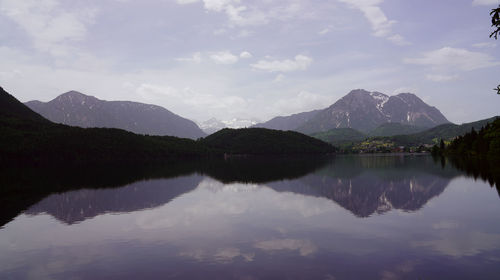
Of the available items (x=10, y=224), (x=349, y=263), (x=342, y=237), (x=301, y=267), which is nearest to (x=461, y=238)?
(x=342, y=237)

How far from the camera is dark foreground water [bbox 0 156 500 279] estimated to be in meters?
22.9

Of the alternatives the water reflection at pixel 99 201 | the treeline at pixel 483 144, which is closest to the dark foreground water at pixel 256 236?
the water reflection at pixel 99 201

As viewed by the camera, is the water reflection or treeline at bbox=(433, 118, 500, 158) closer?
the water reflection

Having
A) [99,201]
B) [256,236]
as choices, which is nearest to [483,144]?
[256,236]

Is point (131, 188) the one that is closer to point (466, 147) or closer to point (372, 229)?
point (372, 229)

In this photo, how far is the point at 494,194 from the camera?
5338cm

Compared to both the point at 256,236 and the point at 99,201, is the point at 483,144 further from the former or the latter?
the point at 99,201

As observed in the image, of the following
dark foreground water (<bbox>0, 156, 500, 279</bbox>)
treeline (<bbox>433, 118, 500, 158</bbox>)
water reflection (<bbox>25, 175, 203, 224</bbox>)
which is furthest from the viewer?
treeline (<bbox>433, 118, 500, 158</bbox>)

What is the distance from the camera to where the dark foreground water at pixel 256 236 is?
22938 mm

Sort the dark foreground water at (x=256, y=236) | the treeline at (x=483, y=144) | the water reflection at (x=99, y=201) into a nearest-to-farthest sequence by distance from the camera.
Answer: the dark foreground water at (x=256, y=236) < the water reflection at (x=99, y=201) < the treeline at (x=483, y=144)

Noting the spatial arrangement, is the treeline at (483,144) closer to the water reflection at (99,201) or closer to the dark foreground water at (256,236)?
the dark foreground water at (256,236)

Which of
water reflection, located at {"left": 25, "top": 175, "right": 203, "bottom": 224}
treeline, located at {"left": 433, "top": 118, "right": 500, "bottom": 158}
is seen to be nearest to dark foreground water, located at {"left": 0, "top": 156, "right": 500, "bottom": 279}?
water reflection, located at {"left": 25, "top": 175, "right": 203, "bottom": 224}

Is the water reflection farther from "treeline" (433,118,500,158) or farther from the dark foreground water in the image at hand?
"treeline" (433,118,500,158)

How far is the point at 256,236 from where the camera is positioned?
3238 cm
